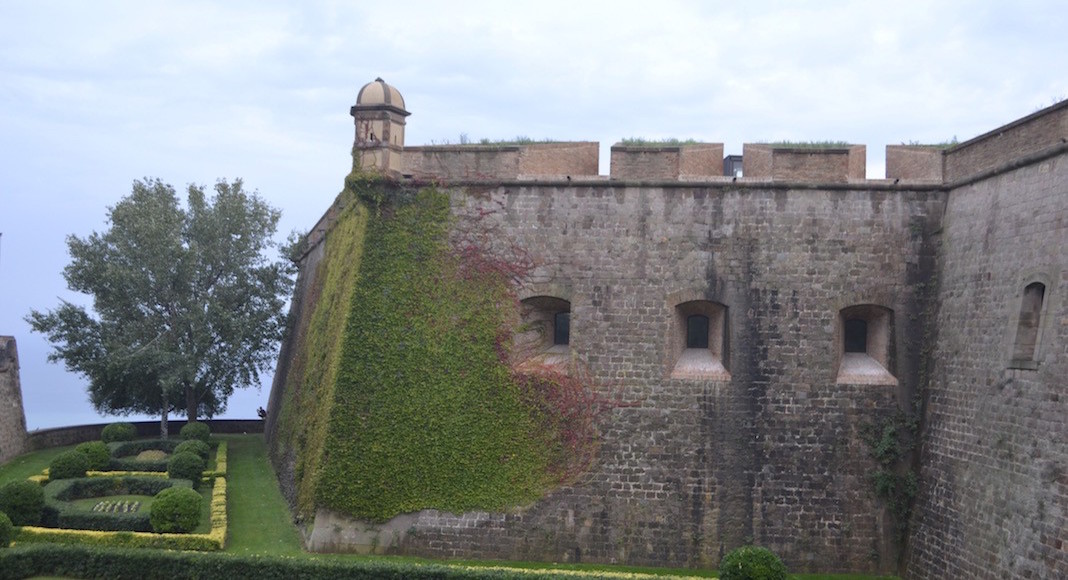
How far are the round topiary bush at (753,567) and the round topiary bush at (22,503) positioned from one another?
12.3m

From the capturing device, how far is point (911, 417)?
15.0 meters

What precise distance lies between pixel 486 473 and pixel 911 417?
7299mm

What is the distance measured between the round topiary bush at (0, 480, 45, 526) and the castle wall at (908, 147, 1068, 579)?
15339 mm

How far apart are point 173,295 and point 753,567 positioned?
817 inches

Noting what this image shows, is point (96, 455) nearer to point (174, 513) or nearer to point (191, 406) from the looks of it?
point (174, 513)

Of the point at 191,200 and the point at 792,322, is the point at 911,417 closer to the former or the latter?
the point at 792,322

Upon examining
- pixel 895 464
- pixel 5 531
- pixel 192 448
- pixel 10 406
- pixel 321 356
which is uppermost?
pixel 321 356

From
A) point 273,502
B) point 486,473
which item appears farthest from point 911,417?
point 273,502

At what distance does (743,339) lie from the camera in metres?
15.5

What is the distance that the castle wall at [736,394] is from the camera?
1509cm

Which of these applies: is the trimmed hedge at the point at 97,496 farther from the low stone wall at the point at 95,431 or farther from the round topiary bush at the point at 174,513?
the low stone wall at the point at 95,431

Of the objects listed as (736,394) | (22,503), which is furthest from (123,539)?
(736,394)

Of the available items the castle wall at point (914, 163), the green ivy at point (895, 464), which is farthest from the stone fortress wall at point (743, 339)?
the green ivy at point (895, 464)

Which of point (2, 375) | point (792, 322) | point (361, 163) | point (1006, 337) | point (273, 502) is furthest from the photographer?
point (2, 375)
